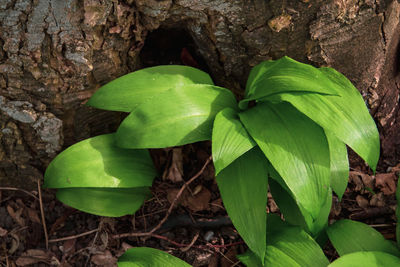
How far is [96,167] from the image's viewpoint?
1.52 metres

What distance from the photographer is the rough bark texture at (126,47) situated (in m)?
1.48

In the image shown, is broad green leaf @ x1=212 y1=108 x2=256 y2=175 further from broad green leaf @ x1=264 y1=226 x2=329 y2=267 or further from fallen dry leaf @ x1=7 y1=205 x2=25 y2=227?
fallen dry leaf @ x1=7 y1=205 x2=25 y2=227

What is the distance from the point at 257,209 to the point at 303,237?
205 millimetres

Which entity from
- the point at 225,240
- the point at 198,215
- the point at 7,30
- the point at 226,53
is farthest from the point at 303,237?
the point at 7,30

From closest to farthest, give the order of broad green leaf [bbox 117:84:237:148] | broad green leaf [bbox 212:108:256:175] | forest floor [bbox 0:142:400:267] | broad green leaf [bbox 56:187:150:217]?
broad green leaf [bbox 212:108:256:175], broad green leaf [bbox 117:84:237:148], broad green leaf [bbox 56:187:150:217], forest floor [bbox 0:142:400:267]

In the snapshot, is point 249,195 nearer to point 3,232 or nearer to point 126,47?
point 126,47

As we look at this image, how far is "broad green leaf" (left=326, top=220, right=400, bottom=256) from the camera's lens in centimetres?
144

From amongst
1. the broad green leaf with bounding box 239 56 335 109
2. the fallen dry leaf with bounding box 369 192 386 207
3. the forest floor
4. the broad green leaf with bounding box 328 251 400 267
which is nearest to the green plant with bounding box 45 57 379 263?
the broad green leaf with bounding box 239 56 335 109

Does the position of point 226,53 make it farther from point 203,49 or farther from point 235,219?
point 235,219

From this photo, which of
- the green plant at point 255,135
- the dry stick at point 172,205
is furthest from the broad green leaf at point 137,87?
the dry stick at point 172,205

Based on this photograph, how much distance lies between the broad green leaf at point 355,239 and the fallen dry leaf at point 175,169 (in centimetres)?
67

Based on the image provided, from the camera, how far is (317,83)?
1.28 meters

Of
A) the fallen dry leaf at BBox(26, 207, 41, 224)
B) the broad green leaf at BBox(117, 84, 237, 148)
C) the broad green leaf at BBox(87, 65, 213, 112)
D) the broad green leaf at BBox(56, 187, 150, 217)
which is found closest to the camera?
the broad green leaf at BBox(117, 84, 237, 148)

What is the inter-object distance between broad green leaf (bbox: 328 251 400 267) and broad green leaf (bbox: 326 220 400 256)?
70 mm
